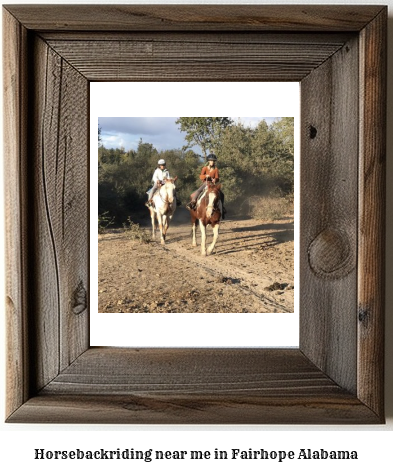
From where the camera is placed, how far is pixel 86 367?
0.74m

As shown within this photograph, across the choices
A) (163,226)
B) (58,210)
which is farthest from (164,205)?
(58,210)

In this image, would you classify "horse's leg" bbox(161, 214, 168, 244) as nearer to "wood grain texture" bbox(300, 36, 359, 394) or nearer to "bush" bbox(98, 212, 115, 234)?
"bush" bbox(98, 212, 115, 234)

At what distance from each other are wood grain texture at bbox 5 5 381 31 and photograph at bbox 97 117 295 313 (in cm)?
12

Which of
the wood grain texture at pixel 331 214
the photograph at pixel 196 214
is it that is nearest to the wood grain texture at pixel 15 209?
the photograph at pixel 196 214

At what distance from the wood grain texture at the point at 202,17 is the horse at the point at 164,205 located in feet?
0.67

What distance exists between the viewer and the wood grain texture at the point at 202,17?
711mm

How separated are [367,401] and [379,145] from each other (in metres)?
0.33

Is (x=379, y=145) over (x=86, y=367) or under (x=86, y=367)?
over

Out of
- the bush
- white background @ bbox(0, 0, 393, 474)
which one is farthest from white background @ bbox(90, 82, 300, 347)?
white background @ bbox(0, 0, 393, 474)

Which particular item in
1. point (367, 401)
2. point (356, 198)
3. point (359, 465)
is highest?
point (356, 198)

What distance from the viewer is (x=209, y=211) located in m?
0.74

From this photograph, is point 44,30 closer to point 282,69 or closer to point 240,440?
point 282,69

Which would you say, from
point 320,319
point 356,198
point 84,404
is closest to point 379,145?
point 356,198

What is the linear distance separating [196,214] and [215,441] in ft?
1.03
